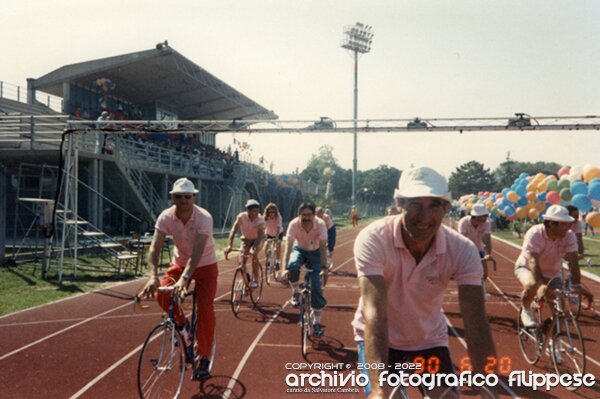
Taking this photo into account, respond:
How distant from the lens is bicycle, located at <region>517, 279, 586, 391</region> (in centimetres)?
521

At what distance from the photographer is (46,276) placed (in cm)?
1184

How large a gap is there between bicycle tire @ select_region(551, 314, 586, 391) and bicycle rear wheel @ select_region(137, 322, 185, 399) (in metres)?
4.10

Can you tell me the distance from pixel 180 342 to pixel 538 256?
4.11m

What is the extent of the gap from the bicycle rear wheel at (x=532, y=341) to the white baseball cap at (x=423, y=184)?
4.22 meters

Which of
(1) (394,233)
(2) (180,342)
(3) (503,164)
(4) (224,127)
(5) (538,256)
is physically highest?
(3) (503,164)

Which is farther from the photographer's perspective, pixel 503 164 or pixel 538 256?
pixel 503 164

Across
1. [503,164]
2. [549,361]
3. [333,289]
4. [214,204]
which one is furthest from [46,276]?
[503,164]

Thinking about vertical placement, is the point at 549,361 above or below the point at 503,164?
below

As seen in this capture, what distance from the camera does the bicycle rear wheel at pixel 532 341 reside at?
18.8 ft

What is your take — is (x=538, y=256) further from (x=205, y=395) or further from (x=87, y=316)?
(x=87, y=316)

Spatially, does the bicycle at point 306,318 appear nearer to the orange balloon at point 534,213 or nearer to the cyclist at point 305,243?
the cyclist at point 305,243

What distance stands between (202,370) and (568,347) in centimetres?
409

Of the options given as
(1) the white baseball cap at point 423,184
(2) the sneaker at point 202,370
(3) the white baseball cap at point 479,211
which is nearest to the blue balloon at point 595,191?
(3) the white baseball cap at point 479,211

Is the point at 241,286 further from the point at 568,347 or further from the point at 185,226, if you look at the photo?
the point at 568,347
